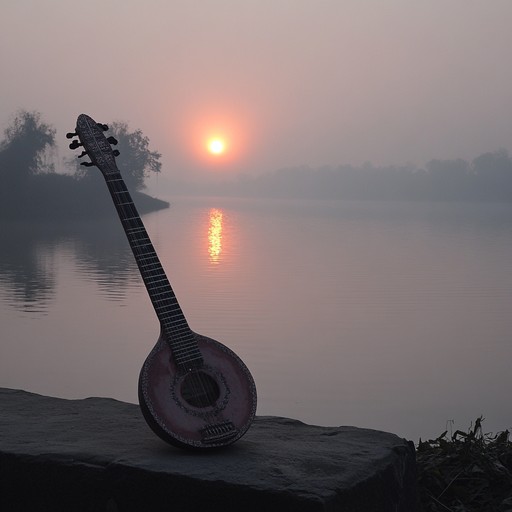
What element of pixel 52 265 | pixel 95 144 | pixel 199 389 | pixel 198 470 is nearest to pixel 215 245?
pixel 52 265

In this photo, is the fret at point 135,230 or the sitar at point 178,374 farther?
the fret at point 135,230

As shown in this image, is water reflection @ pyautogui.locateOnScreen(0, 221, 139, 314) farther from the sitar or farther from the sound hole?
the sound hole

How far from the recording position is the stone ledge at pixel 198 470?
12.2 feet

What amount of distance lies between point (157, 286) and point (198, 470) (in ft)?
2.88

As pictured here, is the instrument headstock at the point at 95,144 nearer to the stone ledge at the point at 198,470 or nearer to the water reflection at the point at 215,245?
the stone ledge at the point at 198,470

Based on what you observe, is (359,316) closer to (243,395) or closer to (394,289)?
(394,289)

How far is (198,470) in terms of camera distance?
3791mm

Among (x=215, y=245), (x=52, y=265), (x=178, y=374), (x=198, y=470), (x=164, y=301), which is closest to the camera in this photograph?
(x=198, y=470)

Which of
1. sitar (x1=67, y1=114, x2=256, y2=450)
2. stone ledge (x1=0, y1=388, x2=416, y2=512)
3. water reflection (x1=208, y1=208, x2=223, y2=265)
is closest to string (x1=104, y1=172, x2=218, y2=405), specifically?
sitar (x1=67, y1=114, x2=256, y2=450)

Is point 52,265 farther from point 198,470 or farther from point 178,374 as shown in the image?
point 198,470

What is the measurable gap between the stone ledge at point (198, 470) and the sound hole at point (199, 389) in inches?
8.9

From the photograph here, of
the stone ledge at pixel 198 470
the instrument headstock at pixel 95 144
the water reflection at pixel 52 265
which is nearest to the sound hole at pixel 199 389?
the stone ledge at pixel 198 470

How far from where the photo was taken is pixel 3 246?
3628cm

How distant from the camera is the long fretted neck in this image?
4145 mm
